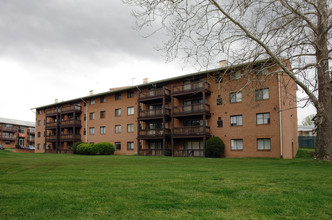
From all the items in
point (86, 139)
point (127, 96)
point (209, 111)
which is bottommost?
point (86, 139)

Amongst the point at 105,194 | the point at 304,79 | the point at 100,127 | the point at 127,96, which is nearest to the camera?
the point at 105,194

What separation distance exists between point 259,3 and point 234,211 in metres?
11.1

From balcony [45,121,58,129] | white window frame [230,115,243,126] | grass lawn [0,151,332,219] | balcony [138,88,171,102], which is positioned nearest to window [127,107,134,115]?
balcony [138,88,171,102]

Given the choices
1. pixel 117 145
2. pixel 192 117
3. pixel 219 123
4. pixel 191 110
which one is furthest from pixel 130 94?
pixel 219 123

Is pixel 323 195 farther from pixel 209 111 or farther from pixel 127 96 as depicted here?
pixel 127 96

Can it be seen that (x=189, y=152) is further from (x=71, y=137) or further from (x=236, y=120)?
(x=71, y=137)

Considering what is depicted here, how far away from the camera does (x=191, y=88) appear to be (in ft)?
102

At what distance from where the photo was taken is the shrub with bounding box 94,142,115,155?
36.3m

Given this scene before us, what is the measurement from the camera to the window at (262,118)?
2671 cm

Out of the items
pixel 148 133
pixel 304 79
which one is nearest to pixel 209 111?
pixel 148 133

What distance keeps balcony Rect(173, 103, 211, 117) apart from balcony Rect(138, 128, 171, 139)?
2722 mm

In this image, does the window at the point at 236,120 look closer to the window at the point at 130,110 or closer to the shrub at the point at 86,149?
the window at the point at 130,110

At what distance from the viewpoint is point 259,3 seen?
12.9m

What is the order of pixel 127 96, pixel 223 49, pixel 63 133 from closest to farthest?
pixel 223 49
pixel 127 96
pixel 63 133
